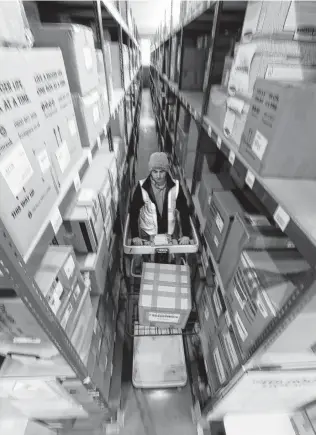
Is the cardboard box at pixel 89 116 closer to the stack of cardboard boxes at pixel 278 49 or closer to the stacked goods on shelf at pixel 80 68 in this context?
the stacked goods on shelf at pixel 80 68

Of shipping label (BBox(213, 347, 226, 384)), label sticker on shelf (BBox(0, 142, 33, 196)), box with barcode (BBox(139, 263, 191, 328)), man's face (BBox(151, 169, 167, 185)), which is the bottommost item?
shipping label (BBox(213, 347, 226, 384))

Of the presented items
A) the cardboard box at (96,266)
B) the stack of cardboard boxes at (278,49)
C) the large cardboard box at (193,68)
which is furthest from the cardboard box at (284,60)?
the large cardboard box at (193,68)

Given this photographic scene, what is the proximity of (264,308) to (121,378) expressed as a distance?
140 centimetres

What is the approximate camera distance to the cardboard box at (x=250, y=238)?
95 cm

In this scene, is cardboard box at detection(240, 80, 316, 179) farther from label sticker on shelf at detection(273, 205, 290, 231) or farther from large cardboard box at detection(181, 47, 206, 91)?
large cardboard box at detection(181, 47, 206, 91)

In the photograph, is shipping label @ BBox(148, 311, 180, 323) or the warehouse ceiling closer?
shipping label @ BBox(148, 311, 180, 323)

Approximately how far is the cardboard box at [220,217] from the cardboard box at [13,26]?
1.00 m

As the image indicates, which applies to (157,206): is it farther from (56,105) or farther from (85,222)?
(56,105)

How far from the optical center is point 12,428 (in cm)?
125

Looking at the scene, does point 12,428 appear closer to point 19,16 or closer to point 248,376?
point 248,376

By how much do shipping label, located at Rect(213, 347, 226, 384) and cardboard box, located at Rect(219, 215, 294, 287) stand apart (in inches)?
19.4

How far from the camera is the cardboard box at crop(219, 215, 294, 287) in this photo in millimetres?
952

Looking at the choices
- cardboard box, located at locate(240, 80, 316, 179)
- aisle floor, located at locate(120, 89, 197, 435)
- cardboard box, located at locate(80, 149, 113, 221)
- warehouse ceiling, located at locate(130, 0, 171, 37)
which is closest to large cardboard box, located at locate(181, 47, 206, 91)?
cardboard box, located at locate(80, 149, 113, 221)

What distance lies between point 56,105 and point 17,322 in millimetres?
716
